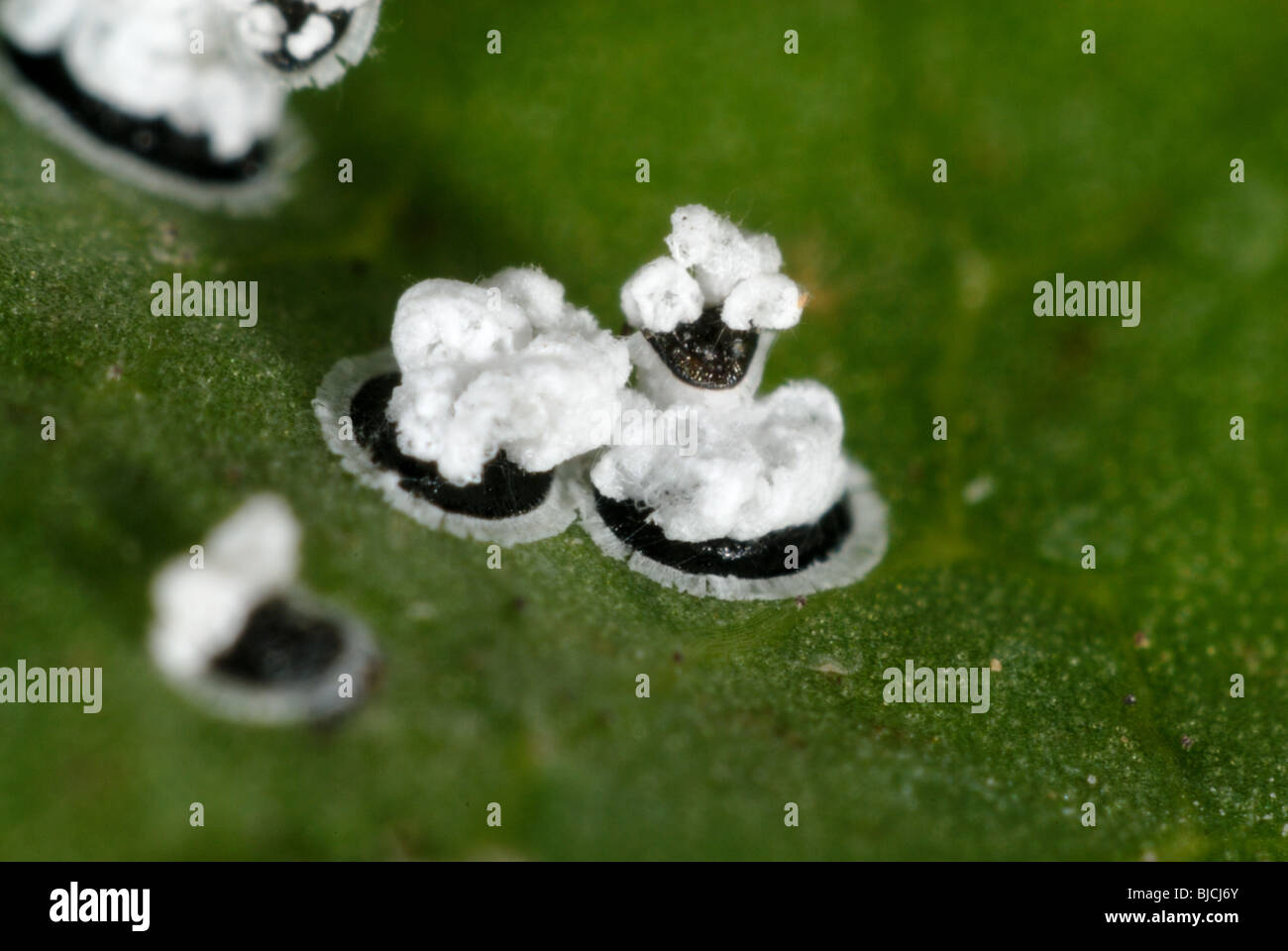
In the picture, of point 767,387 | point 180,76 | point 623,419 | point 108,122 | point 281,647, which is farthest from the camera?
point 767,387

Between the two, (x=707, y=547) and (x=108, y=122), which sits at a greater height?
(x=108, y=122)

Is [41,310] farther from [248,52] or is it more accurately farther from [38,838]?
[38,838]

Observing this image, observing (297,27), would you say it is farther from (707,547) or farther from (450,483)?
(707,547)

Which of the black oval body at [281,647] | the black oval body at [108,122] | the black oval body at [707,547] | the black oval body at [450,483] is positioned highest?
the black oval body at [108,122]

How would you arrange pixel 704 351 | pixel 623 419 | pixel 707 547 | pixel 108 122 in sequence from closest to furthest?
pixel 623 419 < pixel 704 351 < pixel 707 547 < pixel 108 122

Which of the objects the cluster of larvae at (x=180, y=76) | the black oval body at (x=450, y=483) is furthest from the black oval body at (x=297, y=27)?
the black oval body at (x=450, y=483)

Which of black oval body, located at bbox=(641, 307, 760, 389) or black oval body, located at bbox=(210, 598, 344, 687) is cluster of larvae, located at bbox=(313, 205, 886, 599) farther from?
black oval body, located at bbox=(210, 598, 344, 687)

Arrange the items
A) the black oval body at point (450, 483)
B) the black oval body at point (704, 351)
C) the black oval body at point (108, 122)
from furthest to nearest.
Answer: the black oval body at point (108, 122) → the black oval body at point (704, 351) → the black oval body at point (450, 483)

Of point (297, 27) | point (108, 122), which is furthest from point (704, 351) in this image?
point (108, 122)

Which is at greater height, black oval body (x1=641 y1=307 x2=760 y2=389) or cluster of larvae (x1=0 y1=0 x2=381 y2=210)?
cluster of larvae (x1=0 y1=0 x2=381 y2=210)

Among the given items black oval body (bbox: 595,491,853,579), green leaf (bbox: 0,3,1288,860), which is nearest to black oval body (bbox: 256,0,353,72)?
green leaf (bbox: 0,3,1288,860)

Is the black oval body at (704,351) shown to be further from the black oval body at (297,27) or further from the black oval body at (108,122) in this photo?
the black oval body at (108,122)
